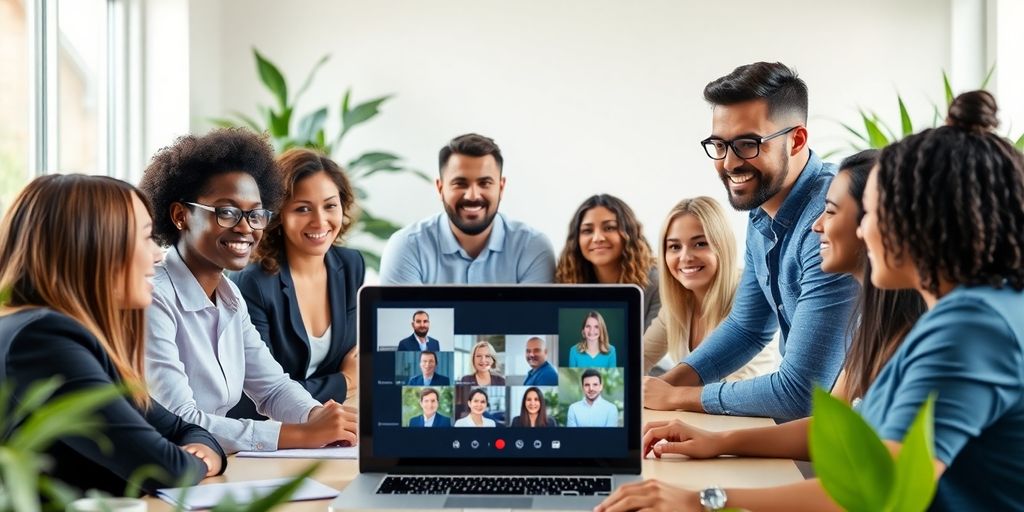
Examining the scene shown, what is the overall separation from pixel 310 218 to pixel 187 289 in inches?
33.1

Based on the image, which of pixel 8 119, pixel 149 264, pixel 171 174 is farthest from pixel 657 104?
pixel 149 264

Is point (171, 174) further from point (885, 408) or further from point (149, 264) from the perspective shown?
point (885, 408)

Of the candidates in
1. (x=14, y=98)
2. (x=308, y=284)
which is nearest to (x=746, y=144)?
(x=308, y=284)

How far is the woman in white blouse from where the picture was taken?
1.71m

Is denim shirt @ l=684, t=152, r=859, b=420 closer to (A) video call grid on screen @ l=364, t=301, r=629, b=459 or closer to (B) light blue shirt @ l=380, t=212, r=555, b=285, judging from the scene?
(A) video call grid on screen @ l=364, t=301, r=629, b=459

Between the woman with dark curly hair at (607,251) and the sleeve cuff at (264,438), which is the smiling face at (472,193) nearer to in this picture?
the woman with dark curly hair at (607,251)

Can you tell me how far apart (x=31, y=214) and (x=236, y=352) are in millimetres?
790

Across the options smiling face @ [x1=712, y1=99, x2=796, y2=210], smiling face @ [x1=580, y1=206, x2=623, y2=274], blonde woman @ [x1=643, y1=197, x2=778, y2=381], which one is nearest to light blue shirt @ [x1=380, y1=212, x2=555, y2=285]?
smiling face @ [x1=580, y1=206, x2=623, y2=274]

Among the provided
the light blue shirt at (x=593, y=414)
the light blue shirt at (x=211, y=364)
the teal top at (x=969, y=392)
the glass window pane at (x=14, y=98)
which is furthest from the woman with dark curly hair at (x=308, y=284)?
the teal top at (x=969, y=392)

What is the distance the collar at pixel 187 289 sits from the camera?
87.2 inches

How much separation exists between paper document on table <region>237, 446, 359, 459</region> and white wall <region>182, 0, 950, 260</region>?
11.7ft

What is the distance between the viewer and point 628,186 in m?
5.48

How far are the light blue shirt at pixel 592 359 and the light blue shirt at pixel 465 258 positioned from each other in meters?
2.24

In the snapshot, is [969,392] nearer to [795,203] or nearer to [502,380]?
[502,380]
